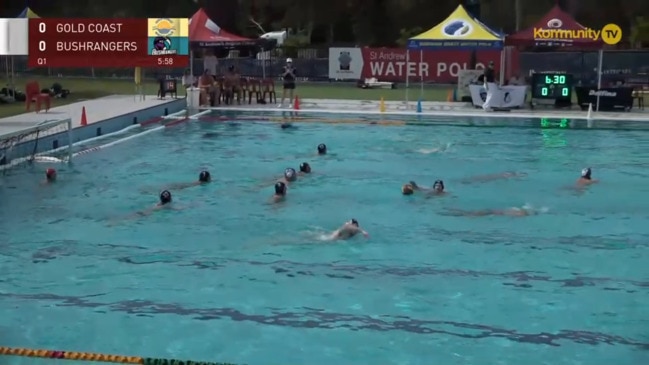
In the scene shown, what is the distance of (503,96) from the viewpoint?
2920cm

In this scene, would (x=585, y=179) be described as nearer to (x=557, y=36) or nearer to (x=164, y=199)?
(x=164, y=199)

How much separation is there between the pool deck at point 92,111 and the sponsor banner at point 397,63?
11.1 meters

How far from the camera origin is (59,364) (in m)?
7.25

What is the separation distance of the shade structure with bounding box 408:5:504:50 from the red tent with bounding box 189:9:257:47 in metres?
5.47

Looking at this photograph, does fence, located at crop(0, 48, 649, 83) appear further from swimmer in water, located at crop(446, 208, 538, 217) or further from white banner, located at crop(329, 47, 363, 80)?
swimmer in water, located at crop(446, 208, 538, 217)

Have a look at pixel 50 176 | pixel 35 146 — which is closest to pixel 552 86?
pixel 35 146

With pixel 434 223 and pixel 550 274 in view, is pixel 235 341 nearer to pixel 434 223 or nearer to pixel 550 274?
pixel 550 274

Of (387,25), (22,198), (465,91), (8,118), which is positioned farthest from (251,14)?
(22,198)

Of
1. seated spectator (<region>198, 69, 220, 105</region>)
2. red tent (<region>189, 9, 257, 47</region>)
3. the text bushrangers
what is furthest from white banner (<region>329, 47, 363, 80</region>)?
the text bushrangers

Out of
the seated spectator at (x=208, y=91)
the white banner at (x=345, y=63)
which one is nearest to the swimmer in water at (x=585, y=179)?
the seated spectator at (x=208, y=91)

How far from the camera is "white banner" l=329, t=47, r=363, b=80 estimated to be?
132ft

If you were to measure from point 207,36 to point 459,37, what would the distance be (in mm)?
7827

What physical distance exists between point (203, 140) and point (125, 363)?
59.3ft
